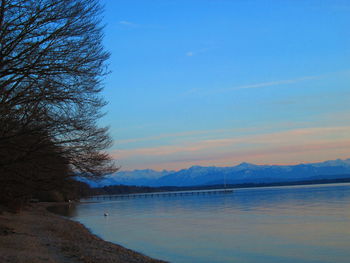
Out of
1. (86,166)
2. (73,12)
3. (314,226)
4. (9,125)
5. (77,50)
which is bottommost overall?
(314,226)

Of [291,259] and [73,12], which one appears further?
[291,259]

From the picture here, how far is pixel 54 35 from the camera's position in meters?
10.4

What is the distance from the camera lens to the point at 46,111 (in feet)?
37.2

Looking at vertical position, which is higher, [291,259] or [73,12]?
→ [73,12]

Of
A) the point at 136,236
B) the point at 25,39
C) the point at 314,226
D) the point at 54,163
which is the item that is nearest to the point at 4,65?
the point at 25,39

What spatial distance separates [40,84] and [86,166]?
3143mm

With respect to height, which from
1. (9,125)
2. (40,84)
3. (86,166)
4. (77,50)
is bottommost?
(86,166)

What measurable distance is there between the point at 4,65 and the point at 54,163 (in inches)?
149

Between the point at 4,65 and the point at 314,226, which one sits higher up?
the point at 4,65

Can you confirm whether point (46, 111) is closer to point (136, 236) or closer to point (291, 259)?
point (291, 259)

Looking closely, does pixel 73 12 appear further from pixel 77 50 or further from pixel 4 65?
pixel 4 65

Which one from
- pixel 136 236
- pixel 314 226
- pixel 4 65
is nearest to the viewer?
pixel 4 65

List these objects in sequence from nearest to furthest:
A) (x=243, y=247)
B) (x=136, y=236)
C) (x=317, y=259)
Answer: (x=317, y=259)
(x=243, y=247)
(x=136, y=236)

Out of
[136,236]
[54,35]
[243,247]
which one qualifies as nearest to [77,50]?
[54,35]
